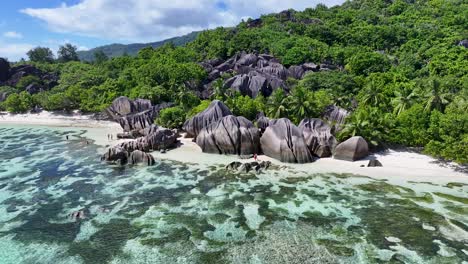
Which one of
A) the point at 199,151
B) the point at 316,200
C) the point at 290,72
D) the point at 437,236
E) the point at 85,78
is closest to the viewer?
the point at 437,236

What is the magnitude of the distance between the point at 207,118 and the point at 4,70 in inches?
3141

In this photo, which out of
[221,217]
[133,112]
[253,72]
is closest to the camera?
[221,217]

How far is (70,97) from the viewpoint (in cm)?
6731

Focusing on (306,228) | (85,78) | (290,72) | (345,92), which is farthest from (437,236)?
(85,78)

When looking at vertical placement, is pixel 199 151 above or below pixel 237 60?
below

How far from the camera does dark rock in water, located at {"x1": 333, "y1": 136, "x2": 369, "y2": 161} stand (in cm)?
3534

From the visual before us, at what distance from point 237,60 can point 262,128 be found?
1646 inches

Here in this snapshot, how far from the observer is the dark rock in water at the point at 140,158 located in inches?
1488

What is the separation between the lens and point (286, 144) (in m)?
36.3

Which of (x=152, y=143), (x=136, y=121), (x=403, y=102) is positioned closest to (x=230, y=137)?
(x=152, y=143)

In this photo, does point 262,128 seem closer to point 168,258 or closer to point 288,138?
point 288,138

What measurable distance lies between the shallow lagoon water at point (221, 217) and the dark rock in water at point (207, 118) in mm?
8130

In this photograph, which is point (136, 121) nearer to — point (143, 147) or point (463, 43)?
point (143, 147)

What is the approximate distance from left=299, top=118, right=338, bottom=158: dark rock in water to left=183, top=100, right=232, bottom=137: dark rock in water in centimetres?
1074
